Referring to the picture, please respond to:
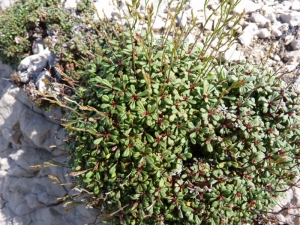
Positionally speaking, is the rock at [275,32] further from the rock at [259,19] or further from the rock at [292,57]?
the rock at [292,57]

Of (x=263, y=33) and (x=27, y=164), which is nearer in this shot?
(x=263, y=33)

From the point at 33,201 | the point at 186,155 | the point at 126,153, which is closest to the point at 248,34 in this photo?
the point at 186,155

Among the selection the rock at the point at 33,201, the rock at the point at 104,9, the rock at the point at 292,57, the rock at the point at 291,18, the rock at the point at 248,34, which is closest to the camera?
the rock at the point at 292,57

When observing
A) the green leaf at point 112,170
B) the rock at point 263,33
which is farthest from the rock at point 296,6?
the green leaf at point 112,170

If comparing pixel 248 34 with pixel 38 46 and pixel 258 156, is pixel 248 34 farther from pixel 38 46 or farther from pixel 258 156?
pixel 38 46

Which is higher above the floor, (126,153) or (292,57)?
(292,57)

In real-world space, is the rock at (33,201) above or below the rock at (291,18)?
below
